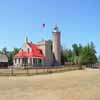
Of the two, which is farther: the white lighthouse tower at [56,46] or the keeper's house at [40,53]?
the white lighthouse tower at [56,46]

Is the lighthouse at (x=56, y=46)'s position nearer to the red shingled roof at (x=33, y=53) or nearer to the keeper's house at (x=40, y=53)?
the keeper's house at (x=40, y=53)

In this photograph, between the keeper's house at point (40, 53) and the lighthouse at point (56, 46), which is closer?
the keeper's house at point (40, 53)

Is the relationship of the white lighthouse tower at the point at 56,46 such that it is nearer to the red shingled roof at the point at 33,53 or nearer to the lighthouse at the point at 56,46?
the lighthouse at the point at 56,46

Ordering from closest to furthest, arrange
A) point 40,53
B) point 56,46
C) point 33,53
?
point 33,53 < point 40,53 < point 56,46

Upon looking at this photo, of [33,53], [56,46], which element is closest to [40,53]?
[33,53]

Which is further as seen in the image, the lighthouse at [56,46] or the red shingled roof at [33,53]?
the lighthouse at [56,46]

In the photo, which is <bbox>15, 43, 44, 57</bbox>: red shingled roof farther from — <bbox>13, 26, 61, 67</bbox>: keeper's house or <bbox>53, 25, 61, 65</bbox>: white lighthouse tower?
<bbox>53, 25, 61, 65</bbox>: white lighthouse tower

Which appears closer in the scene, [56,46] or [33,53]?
[33,53]

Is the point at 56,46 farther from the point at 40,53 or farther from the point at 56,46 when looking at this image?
the point at 40,53

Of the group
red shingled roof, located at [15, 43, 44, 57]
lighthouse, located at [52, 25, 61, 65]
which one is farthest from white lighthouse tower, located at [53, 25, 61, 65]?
red shingled roof, located at [15, 43, 44, 57]

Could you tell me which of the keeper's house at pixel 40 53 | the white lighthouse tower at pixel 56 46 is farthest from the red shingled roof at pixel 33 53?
the white lighthouse tower at pixel 56 46

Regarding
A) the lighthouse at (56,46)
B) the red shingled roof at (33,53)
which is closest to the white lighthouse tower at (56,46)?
the lighthouse at (56,46)

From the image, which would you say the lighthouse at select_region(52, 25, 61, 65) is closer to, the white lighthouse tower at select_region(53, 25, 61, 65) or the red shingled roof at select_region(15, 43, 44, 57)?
the white lighthouse tower at select_region(53, 25, 61, 65)

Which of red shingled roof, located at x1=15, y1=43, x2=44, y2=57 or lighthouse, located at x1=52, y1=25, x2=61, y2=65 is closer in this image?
red shingled roof, located at x1=15, y1=43, x2=44, y2=57
